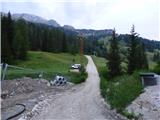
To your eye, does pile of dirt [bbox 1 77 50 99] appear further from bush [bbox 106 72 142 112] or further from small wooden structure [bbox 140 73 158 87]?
bush [bbox 106 72 142 112]

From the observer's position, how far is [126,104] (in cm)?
2589

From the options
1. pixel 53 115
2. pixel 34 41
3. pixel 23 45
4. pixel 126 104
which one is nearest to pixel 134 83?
pixel 126 104

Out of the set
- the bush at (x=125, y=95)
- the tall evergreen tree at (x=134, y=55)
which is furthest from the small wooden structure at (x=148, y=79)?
the tall evergreen tree at (x=134, y=55)

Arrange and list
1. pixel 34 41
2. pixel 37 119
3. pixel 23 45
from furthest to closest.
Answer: pixel 34 41, pixel 23 45, pixel 37 119

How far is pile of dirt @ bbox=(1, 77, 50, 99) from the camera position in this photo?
4572 centimetres

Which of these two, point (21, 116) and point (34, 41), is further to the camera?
point (34, 41)

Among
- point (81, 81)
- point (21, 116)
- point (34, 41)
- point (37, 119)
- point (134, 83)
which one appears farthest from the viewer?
point (34, 41)

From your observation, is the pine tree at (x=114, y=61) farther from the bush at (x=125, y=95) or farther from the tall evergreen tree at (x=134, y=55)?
the bush at (x=125, y=95)

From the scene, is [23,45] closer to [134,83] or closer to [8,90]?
[8,90]

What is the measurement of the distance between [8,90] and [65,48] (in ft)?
325

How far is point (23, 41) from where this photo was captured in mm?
92438

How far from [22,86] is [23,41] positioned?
150ft

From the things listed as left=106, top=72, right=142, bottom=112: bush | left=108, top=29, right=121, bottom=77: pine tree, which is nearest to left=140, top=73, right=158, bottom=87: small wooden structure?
left=106, top=72, right=142, bottom=112: bush

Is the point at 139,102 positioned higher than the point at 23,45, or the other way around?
the point at 23,45
